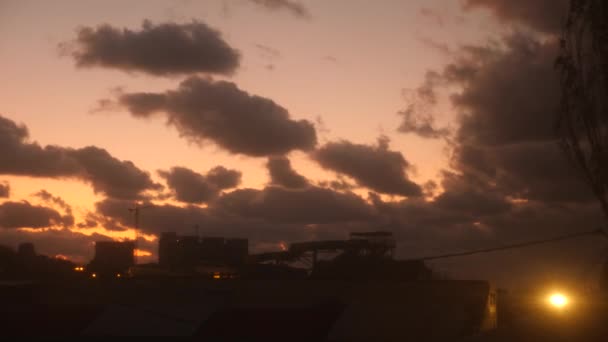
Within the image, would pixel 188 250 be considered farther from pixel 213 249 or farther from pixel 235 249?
pixel 235 249

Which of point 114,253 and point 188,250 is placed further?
point 114,253

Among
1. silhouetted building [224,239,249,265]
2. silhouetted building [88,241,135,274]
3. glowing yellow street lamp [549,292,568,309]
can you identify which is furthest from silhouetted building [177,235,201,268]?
glowing yellow street lamp [549,292,568,309]

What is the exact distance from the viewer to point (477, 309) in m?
22.9

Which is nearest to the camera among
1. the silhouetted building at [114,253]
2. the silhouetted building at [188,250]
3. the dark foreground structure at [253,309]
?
the dark foreground structure at [253,309]

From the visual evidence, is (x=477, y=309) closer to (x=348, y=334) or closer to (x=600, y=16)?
(x=348, y=334)

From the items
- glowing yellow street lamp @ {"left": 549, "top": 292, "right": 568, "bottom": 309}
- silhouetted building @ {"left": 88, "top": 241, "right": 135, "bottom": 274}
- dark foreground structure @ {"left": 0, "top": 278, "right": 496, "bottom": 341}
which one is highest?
silhouetted building @ {"left": 88, "top": 241, "right": 135, "bottom": 274}

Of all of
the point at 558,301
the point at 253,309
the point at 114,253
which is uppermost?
the point at 114,253

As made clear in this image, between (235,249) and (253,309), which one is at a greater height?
(235,249)

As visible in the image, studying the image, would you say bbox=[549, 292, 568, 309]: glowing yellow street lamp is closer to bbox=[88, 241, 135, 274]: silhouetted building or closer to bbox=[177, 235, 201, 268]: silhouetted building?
bbox=[177, 235, 201, 268]: silhouetted building

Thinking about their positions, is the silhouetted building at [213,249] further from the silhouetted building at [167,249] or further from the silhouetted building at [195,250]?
the silhouetted building at [167,249]


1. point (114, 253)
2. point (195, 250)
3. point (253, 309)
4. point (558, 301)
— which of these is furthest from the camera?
point (114, 253)

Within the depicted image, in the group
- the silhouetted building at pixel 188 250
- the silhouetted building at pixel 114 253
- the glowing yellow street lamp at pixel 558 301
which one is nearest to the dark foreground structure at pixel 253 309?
the glowing yellow street lamp at pixel 558 301

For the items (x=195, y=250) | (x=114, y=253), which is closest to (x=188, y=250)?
(x=195, y=250)

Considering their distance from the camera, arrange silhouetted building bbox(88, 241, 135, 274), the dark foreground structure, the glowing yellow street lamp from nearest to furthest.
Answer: the glowing yellow street lamp, the dark foreground structure, silhouetted building bbox(88, 241, 135, 274)
